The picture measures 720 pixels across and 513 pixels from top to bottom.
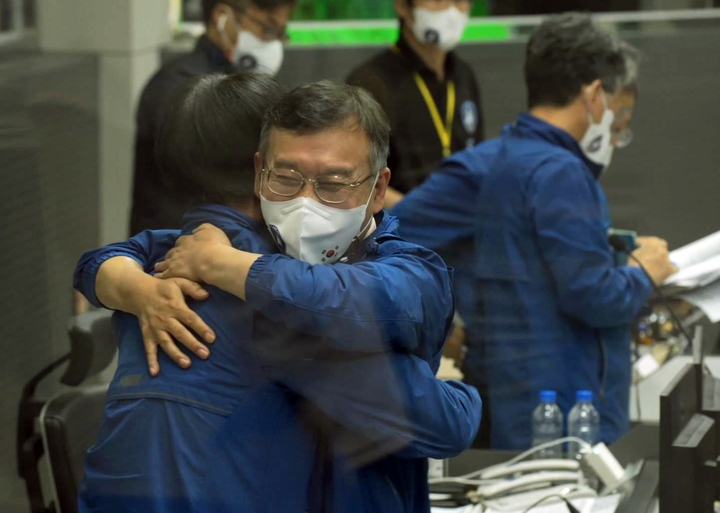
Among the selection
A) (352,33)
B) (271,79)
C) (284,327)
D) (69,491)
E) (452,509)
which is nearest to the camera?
(284,327)

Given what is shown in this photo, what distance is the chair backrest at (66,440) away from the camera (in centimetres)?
149

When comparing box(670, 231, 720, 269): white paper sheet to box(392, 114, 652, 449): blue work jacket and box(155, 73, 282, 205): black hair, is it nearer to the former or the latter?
box(392, 114, 652, 449): blue work jacket

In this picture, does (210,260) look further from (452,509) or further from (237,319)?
(452,509)

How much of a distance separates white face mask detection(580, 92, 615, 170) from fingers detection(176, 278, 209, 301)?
1.13 meters

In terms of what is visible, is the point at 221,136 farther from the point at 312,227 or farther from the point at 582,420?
the point at 582,420

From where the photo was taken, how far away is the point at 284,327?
3.16ft

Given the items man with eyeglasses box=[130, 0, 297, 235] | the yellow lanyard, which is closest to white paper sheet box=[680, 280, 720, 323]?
the yellow lanyard

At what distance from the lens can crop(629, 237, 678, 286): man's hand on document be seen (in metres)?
1.92

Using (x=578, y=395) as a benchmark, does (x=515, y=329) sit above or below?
above

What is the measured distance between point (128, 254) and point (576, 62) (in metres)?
1.12

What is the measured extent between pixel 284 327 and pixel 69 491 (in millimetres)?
681

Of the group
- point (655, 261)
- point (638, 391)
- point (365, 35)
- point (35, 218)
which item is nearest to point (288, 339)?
point (35, 218)

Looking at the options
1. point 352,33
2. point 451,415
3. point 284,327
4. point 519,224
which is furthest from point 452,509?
point 352,33

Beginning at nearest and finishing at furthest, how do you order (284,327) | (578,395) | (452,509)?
(284,327) < (452,509) < (578,395)
